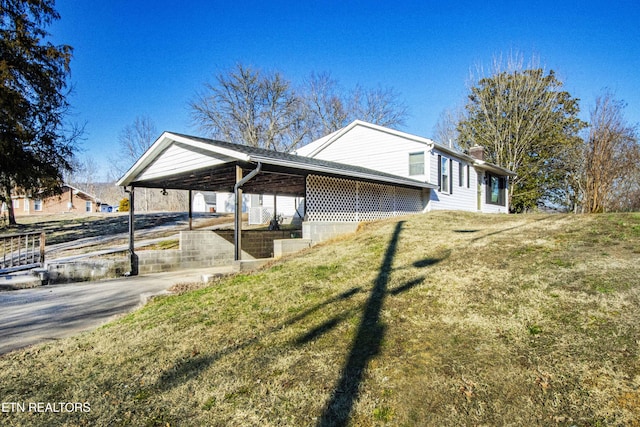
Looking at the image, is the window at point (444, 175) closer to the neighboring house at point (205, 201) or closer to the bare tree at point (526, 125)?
the bare tree at point (526, 125)

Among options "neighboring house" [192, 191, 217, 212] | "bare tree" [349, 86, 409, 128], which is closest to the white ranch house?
"bare tree" [349, 86, 409, 128]

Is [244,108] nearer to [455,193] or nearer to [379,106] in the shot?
[379,106]

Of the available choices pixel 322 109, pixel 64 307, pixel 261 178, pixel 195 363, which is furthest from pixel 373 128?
pixel 322 109

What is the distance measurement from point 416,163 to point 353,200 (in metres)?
4.48

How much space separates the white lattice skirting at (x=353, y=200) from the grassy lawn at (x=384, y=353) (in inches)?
203

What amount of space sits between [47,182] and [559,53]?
27.6 meters

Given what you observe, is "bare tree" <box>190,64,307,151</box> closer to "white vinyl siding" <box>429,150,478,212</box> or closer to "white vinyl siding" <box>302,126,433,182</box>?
"white vinyl siding" <box>302,126,433,182</box>

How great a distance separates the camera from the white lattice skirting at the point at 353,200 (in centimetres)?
1066

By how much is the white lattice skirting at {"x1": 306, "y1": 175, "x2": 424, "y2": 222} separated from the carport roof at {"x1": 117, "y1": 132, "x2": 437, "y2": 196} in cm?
46

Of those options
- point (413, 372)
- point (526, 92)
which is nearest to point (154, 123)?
point (526, 92)

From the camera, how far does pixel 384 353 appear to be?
3168mm

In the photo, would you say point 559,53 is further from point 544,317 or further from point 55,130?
point 55,130

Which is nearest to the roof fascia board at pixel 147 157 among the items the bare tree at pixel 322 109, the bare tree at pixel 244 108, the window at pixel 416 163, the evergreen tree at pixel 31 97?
the evergreen tree at pixel 31 97

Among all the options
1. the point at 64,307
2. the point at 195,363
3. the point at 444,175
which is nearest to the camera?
the point at 195,363
